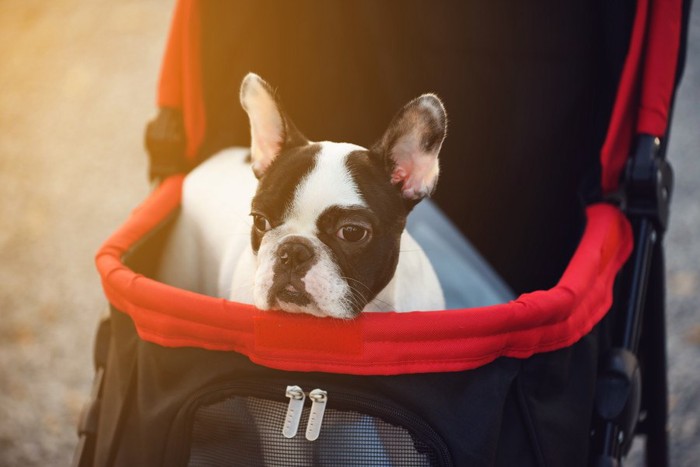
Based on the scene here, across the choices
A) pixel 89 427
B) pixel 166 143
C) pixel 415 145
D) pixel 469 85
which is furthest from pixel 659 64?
pixel 89 427

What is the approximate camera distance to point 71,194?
2.50 meters

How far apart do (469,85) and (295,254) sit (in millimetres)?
680

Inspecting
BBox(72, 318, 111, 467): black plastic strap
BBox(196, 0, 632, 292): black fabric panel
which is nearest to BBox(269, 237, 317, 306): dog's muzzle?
BBox(72, 318, 111, 467): black plastic strap

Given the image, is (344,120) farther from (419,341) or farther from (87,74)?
(87,74)

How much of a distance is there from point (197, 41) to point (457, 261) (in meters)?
0.69

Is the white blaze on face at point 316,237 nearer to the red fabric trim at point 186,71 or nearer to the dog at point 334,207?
the dog at point 334,207

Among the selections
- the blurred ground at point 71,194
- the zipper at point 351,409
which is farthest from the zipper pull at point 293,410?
the blurred ground at point 71,194

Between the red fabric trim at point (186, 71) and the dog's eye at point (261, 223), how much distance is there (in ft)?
1.48

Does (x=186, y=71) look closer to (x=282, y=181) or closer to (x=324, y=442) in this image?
(x=282, y=181)

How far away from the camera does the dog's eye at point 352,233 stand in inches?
35.6

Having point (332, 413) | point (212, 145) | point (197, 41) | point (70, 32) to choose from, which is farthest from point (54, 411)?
point (70, 32)

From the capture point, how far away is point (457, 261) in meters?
1.52

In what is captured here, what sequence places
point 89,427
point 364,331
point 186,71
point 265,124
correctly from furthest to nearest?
point 186,71
point 89,427
point 265,124
point 364,331

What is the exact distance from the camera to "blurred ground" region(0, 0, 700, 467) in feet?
6.05
